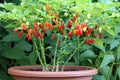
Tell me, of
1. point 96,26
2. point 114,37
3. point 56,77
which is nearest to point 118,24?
point 114,37

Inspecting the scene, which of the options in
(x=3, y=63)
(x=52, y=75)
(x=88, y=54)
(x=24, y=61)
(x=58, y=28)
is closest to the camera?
(x=52, y=75)

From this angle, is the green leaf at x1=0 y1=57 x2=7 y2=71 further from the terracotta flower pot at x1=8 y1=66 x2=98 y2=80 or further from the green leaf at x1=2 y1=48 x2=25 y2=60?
the terracotta flower pot at x1=8 y1=66 x2=98 y2=80

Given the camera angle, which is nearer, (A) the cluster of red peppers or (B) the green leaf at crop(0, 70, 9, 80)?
(A) the cluster of red peppers

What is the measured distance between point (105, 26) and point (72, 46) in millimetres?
278

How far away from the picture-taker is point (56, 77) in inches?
63.5

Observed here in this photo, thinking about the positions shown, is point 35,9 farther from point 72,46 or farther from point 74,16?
point 72,46

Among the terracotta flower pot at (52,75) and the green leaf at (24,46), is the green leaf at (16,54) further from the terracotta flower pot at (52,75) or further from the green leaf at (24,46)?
the terracotta flower pot at (52,75)

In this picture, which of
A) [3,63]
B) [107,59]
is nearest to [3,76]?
[3,63]

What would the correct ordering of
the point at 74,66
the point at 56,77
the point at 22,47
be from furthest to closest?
the point at 22,47 < the point at 74,66 < the point at 56,77

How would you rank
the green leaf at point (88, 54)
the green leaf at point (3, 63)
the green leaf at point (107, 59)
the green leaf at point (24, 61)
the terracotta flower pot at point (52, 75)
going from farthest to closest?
the green leaf at point (3, 63), the green leaf at point (24, 61), the green leaf at point (88, 54), the green leaf at point (107, 59), the terracotta flower pot at point (52, 75)

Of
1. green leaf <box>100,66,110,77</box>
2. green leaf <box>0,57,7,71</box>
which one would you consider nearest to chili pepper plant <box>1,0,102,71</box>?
green leaf <box>100,66,110,77</box>

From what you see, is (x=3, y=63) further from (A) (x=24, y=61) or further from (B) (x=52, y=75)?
(B) (x=52, y=75)

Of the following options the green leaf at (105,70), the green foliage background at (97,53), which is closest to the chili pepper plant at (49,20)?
the green foliage background at (97,53)

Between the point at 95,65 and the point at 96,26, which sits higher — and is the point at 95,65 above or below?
below
